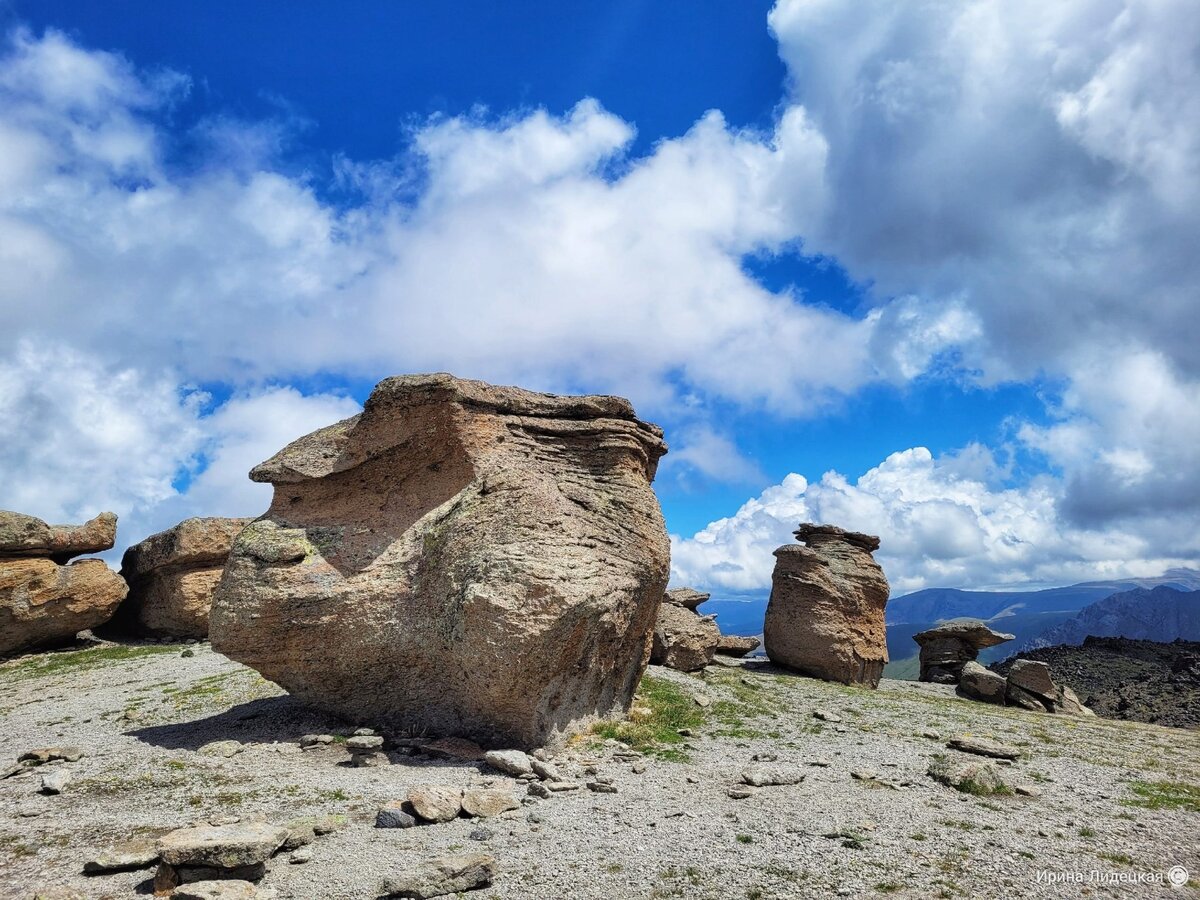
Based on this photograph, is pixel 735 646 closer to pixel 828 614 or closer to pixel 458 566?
pixel 828 614

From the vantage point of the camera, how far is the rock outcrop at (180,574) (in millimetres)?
29531

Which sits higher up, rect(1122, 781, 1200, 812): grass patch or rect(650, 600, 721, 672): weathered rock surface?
rect(650, 600, 721, 672): weathered rock surface

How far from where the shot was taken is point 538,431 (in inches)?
696

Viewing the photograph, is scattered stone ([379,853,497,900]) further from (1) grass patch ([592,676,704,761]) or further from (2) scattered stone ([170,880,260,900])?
(1) grass patch ([592,676,704,761])

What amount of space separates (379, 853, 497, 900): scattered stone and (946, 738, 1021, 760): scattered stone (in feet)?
37.4

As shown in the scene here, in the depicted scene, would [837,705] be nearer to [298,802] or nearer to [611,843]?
[611,843]

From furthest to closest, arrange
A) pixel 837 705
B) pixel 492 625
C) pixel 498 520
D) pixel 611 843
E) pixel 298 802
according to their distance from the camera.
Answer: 1. pixel 837 705
2. pixel 498 520
3. pixel 492 625
4. pixel 298 802
5. pixel 611 843

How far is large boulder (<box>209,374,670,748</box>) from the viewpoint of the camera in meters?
14.0

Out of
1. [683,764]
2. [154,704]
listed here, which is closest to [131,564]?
[154,704]

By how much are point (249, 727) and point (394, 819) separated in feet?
22.7

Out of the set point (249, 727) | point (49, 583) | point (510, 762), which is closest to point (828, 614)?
point (510, 762)

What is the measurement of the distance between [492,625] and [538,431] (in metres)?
5.45

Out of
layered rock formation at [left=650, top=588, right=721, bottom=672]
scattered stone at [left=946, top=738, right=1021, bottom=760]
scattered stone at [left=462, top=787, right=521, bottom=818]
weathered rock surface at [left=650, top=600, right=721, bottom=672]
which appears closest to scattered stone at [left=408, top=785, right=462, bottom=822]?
scattered stone at [left=462, top=787, right=521, bottom=818]

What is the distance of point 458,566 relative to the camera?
14.8m
